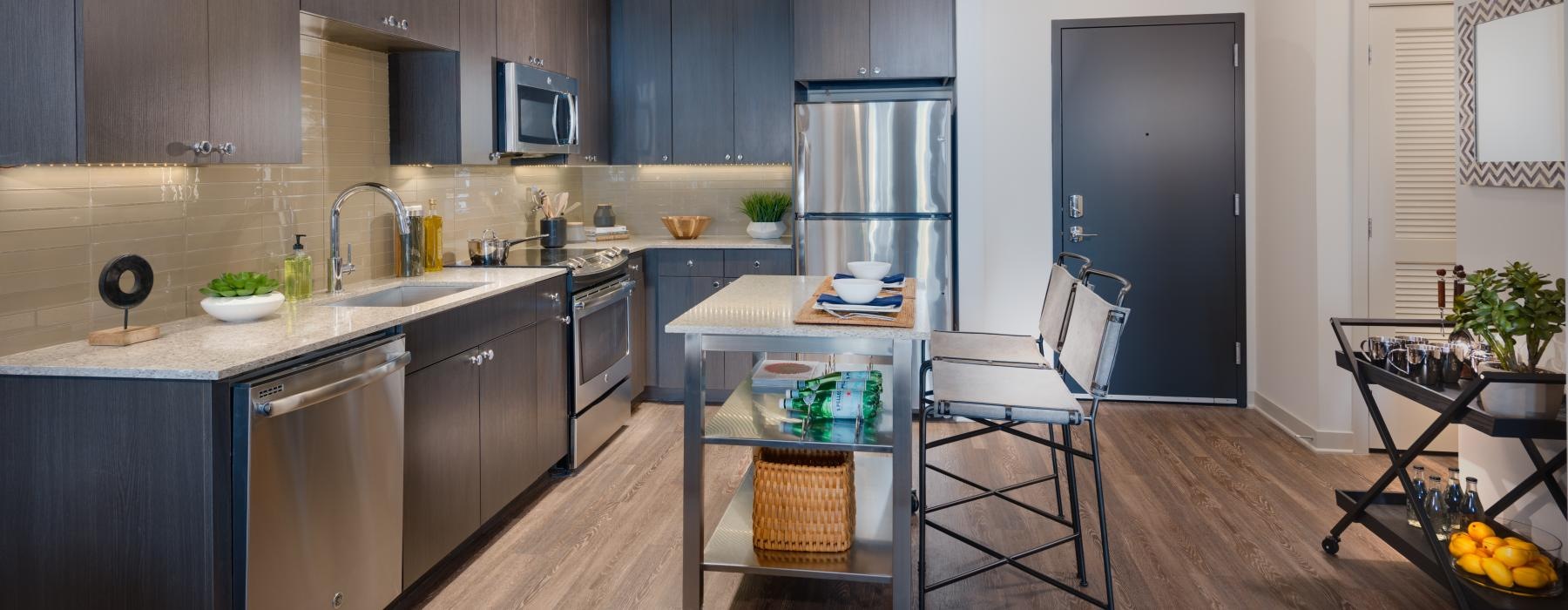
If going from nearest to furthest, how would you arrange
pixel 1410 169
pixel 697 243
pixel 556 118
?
pixel 1410 169
pixel 556 118
pixel 697 243

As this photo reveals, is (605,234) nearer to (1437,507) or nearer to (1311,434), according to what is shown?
Answer: (1311,434)

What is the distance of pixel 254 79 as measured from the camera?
2510 mm

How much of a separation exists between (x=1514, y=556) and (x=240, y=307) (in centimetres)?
318

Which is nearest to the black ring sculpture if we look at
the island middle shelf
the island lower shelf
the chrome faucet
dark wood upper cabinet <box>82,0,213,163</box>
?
dark wood upper cabinet <box>82,0,213,163</box>

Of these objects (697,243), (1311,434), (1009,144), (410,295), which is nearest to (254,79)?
(410,295)

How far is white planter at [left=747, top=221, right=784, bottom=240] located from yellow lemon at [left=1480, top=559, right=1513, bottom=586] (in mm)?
3692

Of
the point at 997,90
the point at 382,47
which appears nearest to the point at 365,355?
the point at 382,47

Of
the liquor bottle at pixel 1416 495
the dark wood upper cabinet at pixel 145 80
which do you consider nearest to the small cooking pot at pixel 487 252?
the dark wood upper cabinet at pixel 145 80

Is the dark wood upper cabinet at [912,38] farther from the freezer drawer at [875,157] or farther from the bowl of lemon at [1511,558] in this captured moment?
the bowl of lemon at [1511,558]

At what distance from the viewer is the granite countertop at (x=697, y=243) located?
17.3 feet

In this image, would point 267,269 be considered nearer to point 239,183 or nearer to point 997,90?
point 239,183

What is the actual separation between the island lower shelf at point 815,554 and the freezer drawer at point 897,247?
2133 millimetres

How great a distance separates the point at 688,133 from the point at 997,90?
1.67m

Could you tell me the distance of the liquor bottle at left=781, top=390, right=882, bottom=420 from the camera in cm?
273
